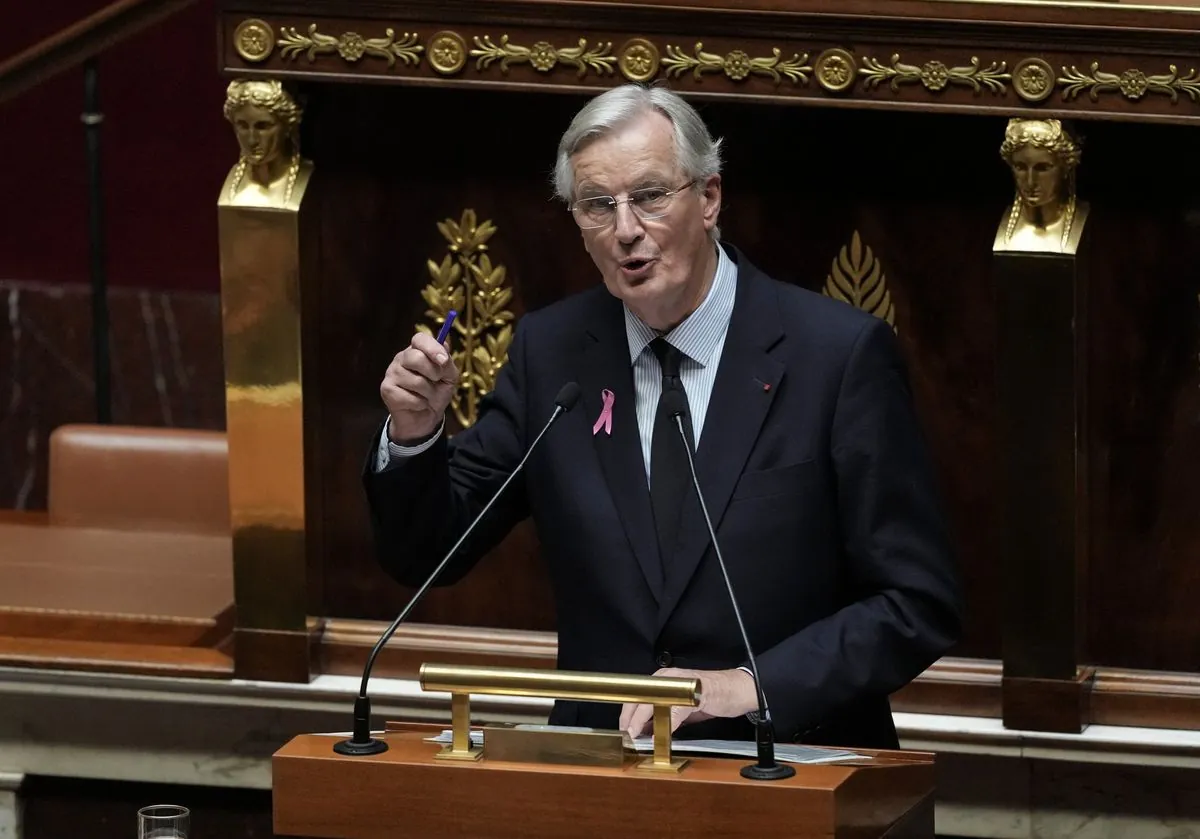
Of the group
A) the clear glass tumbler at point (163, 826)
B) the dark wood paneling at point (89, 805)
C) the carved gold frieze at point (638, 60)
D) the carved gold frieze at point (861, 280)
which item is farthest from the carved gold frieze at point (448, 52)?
the clear glass tumbler at point (163, 826)

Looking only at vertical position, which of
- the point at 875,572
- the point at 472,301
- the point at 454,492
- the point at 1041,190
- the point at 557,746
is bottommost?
the point at 557,746

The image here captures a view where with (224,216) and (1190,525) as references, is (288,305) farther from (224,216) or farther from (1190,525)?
(1190,525)

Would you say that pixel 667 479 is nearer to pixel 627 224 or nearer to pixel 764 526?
pixel 764 526

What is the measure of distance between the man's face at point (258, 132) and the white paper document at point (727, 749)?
149 centimetres

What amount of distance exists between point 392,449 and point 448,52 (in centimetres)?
101

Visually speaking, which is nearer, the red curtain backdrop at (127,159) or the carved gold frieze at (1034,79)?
the carved gold frieze at (1034,79)

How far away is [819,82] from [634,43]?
0.98ft

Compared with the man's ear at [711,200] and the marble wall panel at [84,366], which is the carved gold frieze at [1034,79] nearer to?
the man's ear at [711,200]

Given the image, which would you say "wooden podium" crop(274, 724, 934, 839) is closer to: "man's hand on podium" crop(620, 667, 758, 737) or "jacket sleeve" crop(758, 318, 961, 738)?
"man's hand on podium" crop(620, 667, 758, 737)

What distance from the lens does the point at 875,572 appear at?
9.50 feet

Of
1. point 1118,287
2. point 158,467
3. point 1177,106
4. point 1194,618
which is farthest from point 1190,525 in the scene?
point 158,467

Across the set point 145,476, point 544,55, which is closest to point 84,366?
point 145,476

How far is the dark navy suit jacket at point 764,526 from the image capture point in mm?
2877

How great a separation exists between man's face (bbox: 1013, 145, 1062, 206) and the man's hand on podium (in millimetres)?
1167
